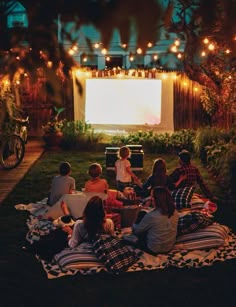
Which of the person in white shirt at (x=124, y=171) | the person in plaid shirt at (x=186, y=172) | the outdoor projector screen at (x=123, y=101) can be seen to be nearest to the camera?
the person in plaid shirt at (x=186, y=172)

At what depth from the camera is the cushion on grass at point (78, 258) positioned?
6586mm

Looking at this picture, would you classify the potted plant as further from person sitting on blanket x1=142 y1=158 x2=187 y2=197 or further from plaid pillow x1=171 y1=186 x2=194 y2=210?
plaid pillow x1=171 y1=186 x2=194 y2=210

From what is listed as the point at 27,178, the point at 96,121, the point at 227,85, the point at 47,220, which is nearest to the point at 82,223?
the point at 47,220

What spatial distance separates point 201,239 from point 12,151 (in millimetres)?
7640

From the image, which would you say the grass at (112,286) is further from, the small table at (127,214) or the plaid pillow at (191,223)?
the small table at (127,214)

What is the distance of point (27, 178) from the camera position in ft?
39.8

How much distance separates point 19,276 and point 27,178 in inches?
228

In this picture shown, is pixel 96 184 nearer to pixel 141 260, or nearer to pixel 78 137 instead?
pixel 141 260

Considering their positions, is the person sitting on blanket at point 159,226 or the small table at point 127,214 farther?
the small table at point 127,214

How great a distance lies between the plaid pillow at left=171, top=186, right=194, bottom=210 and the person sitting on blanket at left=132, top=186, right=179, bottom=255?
211 centimetres

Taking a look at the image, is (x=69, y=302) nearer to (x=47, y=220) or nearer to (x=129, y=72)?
(x=47, y=220)

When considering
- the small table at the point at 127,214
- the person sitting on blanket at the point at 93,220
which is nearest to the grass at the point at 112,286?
the person sitting on blanket at the point at 93,220

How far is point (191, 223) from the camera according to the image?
759cm

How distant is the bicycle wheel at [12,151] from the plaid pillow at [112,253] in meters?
6.64
